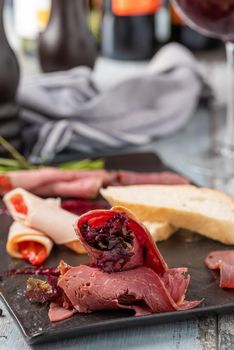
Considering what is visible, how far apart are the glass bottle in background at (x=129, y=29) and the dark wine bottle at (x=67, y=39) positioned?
0.54 meters

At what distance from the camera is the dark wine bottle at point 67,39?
2.65 meters

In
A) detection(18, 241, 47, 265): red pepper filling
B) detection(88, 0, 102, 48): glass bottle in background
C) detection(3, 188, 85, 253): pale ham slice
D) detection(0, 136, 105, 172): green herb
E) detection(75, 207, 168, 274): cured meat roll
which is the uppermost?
detection(75, 207, 168, 274): cured meat roll

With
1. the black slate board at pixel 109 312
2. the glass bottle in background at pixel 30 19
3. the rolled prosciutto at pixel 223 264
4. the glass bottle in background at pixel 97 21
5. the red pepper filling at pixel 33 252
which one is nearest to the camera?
the black slate board at pixel 109 312

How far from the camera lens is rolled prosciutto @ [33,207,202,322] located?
1.22 metres

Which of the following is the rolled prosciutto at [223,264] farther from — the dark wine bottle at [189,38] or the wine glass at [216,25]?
the dark wine bottle at [189,38]

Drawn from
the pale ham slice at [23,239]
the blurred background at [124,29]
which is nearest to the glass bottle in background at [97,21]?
the blurred background at [124,29]

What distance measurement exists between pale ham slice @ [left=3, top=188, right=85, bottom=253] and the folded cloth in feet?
1.98

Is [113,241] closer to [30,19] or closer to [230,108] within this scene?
[230,108]

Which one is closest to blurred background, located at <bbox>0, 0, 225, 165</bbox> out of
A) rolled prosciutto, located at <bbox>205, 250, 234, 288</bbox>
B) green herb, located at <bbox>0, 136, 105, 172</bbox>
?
green herb, located at <bbox>0, 136, 105, 172</bbox>

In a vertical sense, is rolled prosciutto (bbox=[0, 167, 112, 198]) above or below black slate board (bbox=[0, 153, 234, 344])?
below

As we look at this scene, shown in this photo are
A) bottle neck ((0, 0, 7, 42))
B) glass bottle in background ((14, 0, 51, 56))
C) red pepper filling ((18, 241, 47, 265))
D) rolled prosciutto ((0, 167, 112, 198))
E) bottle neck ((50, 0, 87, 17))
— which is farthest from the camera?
glass bottle in background ((14, 0, 51, 56))

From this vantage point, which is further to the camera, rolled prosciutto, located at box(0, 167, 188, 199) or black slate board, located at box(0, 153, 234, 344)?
rolled prosciutto, located at box(0, 167, 188, 199)

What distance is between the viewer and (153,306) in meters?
1.21

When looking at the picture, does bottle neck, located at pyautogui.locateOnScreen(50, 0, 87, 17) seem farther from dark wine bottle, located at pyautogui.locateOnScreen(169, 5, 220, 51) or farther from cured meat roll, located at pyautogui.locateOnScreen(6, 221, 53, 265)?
cured meat roll, located at pyautogui.locateOnScreen(6, 221, 53, 265)
